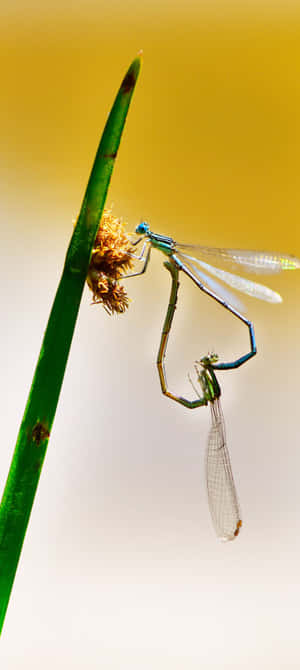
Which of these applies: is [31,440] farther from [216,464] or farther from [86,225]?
[216,464]

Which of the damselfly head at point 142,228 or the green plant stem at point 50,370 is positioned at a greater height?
the damselfly head at point 142,228

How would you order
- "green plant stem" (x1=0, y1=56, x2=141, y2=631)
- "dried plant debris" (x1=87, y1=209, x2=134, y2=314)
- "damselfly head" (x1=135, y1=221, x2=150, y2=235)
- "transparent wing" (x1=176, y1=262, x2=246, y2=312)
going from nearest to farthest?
"green plant stem" (x1=0, y1=56, x2=141, y2=631) < "dried plant debris" (x1=87, y1=209, x2=134, y2=314) < "damselfly head" (x1=135, y1=221, x2=150, y2=235) < "transparent wing" (x1=176, y1=262, x2=246, y2=312)

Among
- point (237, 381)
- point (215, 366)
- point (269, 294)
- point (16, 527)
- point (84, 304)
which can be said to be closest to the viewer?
point (16, 527)

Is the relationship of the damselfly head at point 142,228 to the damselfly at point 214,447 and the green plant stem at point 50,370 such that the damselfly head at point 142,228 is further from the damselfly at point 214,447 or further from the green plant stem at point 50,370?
the green plant stem at point 50,370

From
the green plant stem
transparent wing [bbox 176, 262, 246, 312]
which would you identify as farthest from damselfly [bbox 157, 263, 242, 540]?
the green plant stem

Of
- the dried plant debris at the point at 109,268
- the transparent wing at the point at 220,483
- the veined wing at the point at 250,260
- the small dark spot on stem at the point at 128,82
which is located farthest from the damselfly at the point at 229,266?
the small dark spot on stem at the point at 128,82

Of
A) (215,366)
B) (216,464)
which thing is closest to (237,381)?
(216,464)

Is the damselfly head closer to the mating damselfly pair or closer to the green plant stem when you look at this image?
the mating damselfly pair
